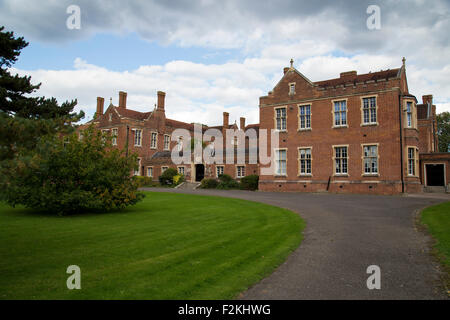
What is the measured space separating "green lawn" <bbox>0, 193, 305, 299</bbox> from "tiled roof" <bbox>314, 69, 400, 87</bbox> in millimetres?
21579

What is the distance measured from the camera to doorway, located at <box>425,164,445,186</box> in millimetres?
32094

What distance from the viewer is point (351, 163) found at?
87.6ft

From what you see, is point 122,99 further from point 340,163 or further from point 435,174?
point 435,174

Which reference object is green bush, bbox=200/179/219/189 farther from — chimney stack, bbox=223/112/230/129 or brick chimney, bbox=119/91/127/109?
brick chimney, bbox=119/91/127/109

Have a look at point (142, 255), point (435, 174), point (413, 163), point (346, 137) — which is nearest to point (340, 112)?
point (346, 137)

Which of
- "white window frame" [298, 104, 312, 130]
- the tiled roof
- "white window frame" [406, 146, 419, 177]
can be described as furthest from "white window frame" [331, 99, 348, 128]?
"white window frame" [406, 146, 419, 177]

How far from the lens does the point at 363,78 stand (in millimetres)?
28688

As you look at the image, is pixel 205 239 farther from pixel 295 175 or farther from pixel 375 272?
pixel 295 175

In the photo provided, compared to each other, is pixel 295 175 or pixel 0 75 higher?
pixel 0 75

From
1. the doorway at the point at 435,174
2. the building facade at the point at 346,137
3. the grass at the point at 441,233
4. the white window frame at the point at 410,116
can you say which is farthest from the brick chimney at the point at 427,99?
the grass at the point at 441,233

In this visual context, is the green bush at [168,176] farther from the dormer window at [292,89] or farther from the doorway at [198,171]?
the dormer window at [292,89]

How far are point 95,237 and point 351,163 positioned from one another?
2348 cm

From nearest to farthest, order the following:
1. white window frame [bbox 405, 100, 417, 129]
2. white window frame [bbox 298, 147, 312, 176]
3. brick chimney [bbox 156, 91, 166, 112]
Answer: white window frame [bbox 405, 100, 417, 129]
white window frame [bbox 298, 147, 312, 176]
brick chimney [bbox 156, 91, 166, 112]
